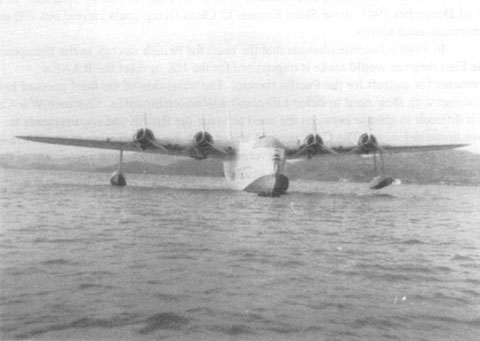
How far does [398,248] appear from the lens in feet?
37.5

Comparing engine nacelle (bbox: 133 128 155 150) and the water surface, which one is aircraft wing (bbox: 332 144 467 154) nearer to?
engine nacelle (bbox: 133 128 155 150)

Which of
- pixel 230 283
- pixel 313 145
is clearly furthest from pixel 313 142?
pixel 230 283

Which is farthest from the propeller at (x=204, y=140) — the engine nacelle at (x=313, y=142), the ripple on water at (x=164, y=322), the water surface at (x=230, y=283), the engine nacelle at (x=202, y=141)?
the ripple on water at (x=164, y=322)

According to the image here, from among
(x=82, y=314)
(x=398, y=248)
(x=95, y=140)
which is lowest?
(x=398, y=248)

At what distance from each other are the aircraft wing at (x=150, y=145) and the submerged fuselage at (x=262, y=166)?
1761 millimetres

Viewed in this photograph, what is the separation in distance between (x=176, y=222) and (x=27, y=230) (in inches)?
176

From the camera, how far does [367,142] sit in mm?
33469

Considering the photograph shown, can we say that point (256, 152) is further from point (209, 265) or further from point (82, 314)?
point (82, 314)

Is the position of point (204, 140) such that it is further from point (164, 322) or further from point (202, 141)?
point (164, 322)

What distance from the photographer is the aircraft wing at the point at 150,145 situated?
32406 millimetres

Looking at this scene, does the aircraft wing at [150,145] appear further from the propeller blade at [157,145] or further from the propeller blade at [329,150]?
the propeller blade at [329,150]

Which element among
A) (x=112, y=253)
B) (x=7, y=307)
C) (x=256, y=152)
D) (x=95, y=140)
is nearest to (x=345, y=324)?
(x=7, y=307)

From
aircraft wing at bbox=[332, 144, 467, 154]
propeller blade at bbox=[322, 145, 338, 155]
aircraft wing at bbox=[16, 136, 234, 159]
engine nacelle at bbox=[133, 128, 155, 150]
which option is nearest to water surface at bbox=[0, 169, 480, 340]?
engine nacelle at bbox=[133, 128, 155, 150]

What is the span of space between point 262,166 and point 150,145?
8.33 m
